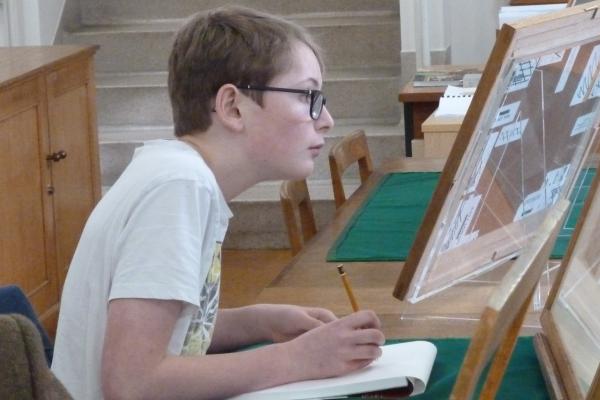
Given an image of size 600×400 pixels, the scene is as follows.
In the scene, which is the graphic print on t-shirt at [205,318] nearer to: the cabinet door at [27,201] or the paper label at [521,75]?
the paper label at [521,75]

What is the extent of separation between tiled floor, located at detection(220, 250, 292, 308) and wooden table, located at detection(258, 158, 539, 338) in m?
2.25

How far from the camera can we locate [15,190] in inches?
155

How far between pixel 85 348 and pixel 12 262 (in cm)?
245

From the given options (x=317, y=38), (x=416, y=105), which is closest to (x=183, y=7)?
(x=317, y=38)

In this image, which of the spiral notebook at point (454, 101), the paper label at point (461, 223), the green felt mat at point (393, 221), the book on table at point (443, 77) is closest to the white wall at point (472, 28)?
the book on table at point (443, 77)

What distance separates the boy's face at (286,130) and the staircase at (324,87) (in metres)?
3.72

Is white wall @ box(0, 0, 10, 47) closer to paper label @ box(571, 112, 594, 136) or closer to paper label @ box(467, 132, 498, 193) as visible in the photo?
paper label @ box(571, 112, 594, 136)

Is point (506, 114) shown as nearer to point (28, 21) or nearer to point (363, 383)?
point (363, 383)

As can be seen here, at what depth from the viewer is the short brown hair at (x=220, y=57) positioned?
1566 mm

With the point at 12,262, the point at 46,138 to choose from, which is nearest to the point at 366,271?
the point at 12,262

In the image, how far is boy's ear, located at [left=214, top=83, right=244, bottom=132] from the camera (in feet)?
5.14

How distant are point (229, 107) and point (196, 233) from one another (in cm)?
20

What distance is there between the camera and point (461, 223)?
5.30 ft

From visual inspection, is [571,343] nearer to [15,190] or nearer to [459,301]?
[459,301]
